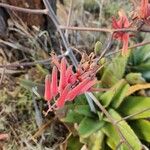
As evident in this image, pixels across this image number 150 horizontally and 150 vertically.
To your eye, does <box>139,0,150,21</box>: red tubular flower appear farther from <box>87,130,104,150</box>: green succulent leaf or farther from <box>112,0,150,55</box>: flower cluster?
<box>87,130,104,150</box>: green succulent leaf

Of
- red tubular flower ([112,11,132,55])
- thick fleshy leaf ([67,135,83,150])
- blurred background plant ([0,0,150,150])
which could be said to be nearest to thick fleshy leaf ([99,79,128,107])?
blurred background plant ([0,0,150,150])

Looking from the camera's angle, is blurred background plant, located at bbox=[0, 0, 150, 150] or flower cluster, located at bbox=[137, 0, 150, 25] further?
blurred background plant, located at bbox=[0, 0, 150, 150]

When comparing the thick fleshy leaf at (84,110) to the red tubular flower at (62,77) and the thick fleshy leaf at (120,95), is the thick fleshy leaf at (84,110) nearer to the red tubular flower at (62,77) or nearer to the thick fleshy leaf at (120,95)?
the thick fleshy leaf at (120,95)

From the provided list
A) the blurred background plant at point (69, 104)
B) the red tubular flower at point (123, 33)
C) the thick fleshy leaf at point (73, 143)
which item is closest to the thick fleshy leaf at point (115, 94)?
the blurred background plant at point (69, 104)

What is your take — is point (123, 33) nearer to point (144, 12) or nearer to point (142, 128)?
point (144, 12)

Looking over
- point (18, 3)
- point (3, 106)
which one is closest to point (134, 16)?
point (18, 3)

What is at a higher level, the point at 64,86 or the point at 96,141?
the point at 64,86

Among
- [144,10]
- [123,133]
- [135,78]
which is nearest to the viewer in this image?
[144,10]

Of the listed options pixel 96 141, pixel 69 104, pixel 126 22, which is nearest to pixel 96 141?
pixel 96 141
